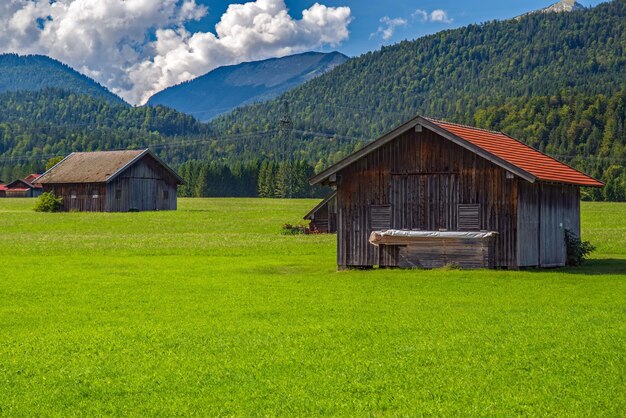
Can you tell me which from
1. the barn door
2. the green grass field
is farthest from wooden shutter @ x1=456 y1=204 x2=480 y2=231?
the green grass field

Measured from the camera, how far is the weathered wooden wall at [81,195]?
98250 millimetres

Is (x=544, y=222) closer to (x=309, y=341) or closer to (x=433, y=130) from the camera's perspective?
(x=433, y=130)

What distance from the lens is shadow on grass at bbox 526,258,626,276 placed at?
37.3 meters

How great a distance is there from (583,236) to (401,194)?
2767 cm

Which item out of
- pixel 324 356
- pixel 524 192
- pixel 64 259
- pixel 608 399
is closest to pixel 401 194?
pixel 524 192

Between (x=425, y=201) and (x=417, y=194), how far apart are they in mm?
504

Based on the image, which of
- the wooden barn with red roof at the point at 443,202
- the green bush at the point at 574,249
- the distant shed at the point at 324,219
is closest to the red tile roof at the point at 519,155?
the wooden barn with red roof at the point at 443,202

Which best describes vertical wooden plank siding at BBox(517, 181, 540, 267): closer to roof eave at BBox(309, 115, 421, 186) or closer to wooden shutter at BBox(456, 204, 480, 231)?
wooden shutter at BBox(456, 204, 480, 231)

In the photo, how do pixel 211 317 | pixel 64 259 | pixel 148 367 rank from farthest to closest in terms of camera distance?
pixel 64 259
pixel 211 317
pixel 148 367

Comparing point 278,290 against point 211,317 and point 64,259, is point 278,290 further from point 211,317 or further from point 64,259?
point 64,259

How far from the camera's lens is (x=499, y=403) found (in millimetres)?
13648

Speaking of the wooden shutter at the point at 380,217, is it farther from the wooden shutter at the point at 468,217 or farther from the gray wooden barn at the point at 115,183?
the gray wooden barn at the point at 115,183

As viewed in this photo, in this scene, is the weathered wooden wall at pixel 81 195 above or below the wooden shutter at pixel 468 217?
above

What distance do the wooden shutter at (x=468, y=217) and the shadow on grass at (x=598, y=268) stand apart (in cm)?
318
